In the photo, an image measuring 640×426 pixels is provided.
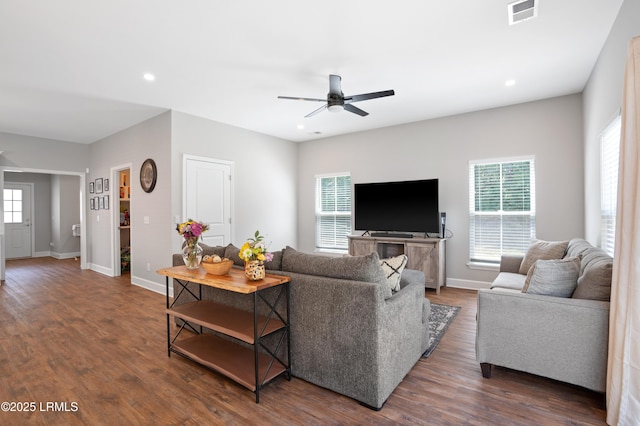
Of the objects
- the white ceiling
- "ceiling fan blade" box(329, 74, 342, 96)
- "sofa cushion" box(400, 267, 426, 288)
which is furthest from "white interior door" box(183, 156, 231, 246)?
"sofa cushion" box(400, 267, 426, 288)

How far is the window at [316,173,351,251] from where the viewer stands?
21.2ft

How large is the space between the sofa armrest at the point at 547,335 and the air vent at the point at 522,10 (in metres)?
2.16

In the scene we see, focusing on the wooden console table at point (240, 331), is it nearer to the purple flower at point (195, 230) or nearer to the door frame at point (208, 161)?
the purple flower at point (195, 230)

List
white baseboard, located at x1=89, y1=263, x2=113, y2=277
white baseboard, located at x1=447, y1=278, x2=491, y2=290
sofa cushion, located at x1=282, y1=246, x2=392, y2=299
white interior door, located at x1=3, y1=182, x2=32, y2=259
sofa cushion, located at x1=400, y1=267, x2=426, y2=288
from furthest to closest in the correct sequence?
white interior door, located at x1=3, y1=182, x2=32, y2=259 < white baseboard, located at x1=89, y1=263, x2=113, y2=277 < white baseboard, located at x1=447, y1=278, x2=491, y2=290 < sofa cushion, located at x1=400, y1=267, x2=426, y2=288 < sofa cushion, located at x1=282, y1=246, x2=392, y2=299

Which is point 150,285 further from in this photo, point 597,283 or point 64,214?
point 64,214

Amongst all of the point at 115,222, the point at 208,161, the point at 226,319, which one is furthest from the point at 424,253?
the point at 115,222

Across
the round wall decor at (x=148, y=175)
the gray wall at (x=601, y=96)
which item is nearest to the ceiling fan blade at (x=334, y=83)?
the gray wall at (x=601, y=96)

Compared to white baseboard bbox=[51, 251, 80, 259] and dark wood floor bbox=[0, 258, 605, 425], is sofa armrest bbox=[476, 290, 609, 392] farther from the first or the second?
white baseboard bbox=[51, 251, 80, 259]

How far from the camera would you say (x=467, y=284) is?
16.5ft

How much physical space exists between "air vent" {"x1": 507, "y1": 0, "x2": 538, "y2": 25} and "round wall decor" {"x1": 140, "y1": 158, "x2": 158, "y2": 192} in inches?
192

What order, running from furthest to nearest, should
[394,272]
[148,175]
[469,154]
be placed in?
1. [148,175]
2. [469,154]
3. [394,272]

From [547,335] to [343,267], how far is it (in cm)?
144

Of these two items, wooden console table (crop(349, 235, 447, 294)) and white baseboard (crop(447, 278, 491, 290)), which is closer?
wooden console table (crop(349, 235, 447, 294))

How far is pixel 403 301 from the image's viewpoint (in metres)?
2.27
